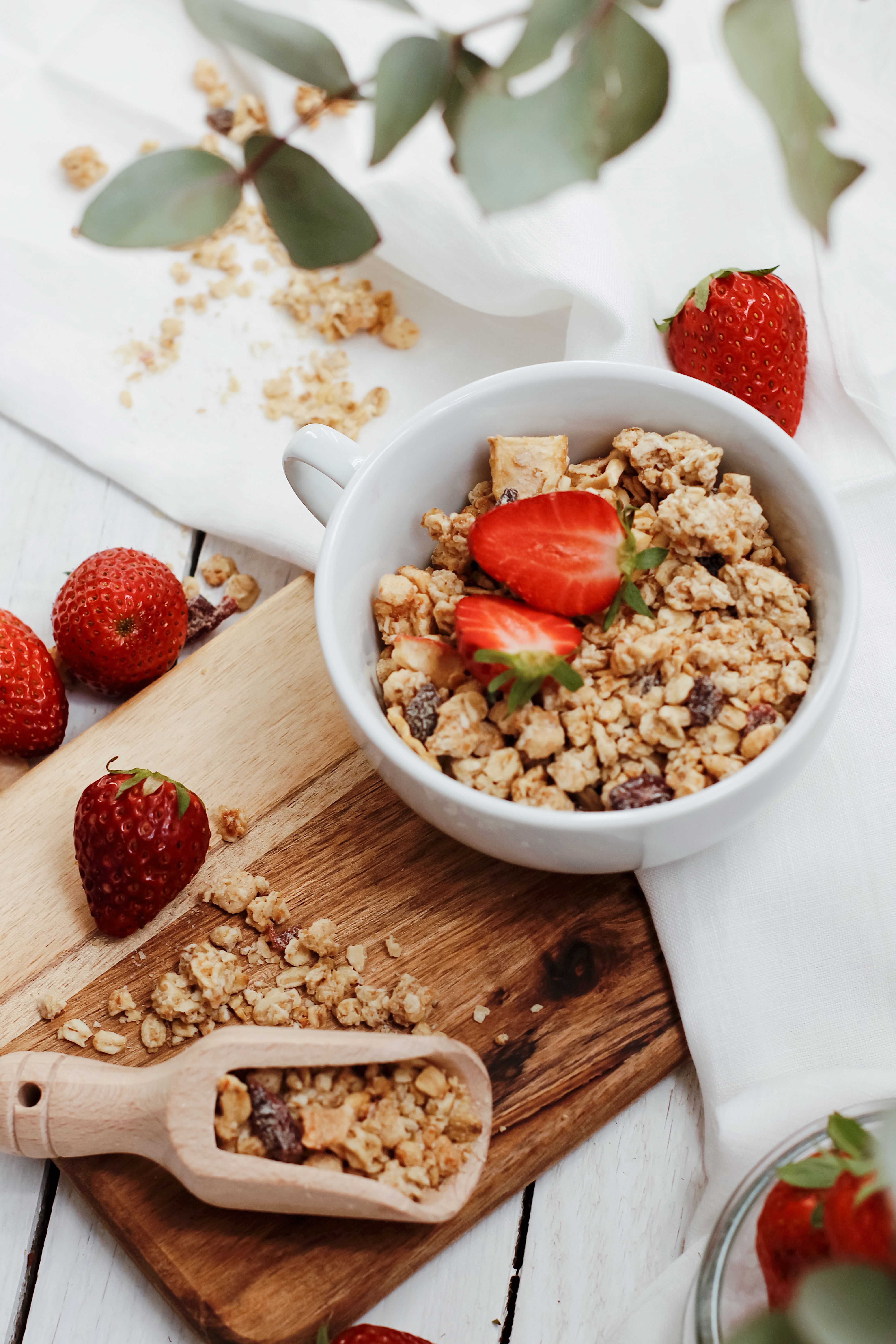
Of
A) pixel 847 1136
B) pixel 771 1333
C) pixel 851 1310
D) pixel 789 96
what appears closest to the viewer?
pixel 789 96

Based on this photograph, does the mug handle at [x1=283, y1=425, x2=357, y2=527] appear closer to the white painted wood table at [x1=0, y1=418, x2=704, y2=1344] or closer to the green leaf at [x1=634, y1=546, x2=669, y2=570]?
the green leaf at [x1=634, y1=546, x2=669, y2=570]

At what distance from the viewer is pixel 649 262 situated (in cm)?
112

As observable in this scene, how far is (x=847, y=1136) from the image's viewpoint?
0.72 metres

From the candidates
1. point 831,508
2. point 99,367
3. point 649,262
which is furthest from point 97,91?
point 831,508

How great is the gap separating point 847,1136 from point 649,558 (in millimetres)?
422

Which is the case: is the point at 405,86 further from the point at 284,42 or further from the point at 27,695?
the point at 27,695

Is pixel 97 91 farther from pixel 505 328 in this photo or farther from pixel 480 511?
pixel 480 511

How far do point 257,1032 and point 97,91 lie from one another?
1092 mm

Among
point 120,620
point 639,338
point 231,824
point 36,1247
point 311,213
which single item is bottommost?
point 36,1247

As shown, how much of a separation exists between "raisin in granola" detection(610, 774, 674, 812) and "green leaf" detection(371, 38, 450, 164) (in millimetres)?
631

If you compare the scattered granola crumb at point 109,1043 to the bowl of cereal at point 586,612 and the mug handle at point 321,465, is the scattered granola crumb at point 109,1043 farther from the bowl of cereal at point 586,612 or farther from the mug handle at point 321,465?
the mug handle at point 321,465

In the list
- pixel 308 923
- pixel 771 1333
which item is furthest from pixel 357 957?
pixel 771 1333

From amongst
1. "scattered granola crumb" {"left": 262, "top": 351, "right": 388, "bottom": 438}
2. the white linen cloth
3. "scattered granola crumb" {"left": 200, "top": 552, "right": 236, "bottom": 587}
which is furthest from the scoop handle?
"scattered granola crumb" {"left": 262, "top": 351, "right": 388, "bottom": 438}

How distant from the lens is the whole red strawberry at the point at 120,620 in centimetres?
106
